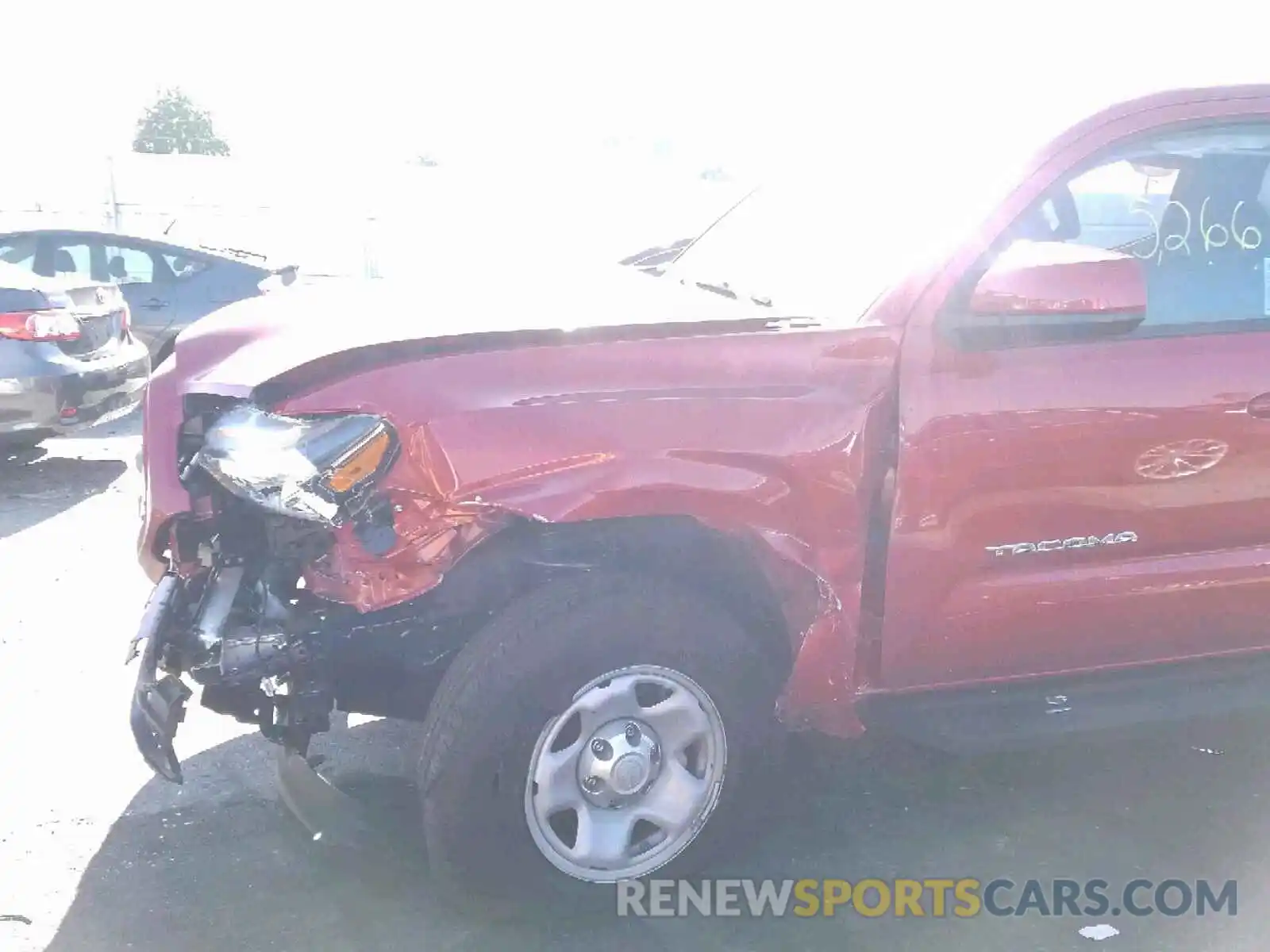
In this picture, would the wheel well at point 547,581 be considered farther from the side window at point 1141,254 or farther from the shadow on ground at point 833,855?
the side window at point 1141,254

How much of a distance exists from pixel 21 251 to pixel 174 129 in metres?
24.4

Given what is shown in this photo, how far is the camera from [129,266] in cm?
934

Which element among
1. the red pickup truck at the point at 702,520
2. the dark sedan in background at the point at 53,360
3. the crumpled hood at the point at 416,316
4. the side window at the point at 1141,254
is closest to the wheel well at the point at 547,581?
the red pickup truck at the point at 702,520

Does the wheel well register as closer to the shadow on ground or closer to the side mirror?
the shadow on ground

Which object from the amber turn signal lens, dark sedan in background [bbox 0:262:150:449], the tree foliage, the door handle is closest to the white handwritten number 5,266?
the door handle

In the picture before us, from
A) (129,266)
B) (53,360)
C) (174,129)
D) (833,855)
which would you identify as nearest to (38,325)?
(53,360)

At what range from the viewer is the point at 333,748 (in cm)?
398

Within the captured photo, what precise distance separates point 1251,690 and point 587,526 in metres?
1.92

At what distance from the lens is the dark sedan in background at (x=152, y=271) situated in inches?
356

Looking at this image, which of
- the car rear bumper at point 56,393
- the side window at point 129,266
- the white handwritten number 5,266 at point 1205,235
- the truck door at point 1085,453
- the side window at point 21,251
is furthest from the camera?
the side window at point 129,266

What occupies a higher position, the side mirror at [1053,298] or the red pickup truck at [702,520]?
the side mirror at [1053,298]

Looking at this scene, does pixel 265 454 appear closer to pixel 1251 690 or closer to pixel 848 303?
pixel 848 303

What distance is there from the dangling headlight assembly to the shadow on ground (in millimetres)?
1056

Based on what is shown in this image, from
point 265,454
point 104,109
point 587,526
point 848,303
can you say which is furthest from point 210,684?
point 104,109
